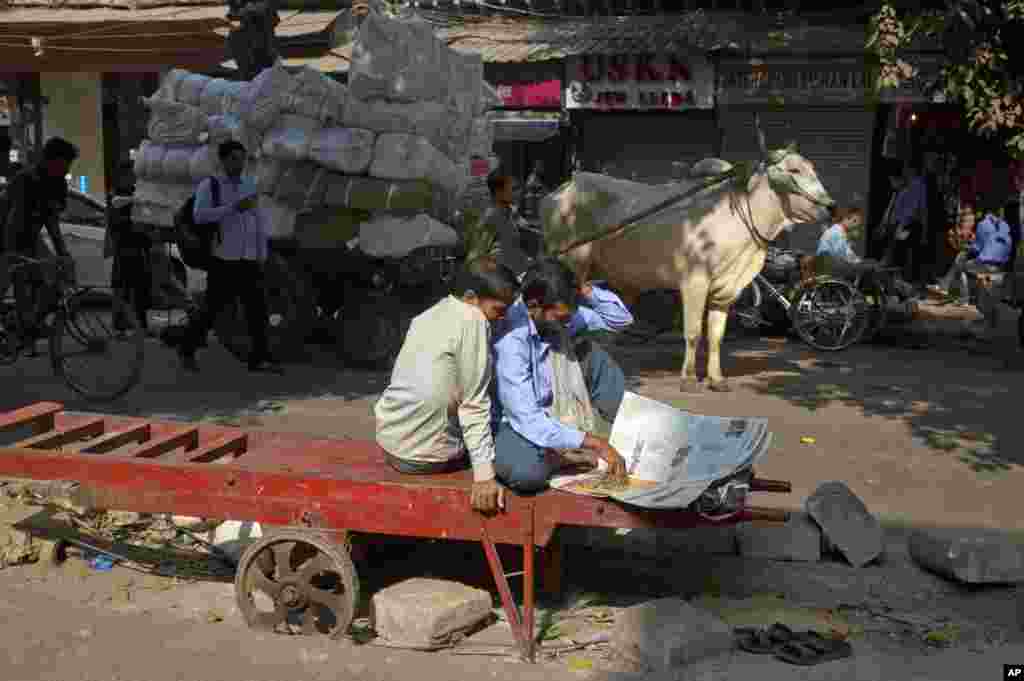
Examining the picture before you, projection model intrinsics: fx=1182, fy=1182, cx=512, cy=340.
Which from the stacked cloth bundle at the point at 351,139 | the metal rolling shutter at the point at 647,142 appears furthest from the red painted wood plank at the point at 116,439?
the metal rolling shutter at the point at 647,142

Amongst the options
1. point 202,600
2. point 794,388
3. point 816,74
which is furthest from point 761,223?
point 816,74

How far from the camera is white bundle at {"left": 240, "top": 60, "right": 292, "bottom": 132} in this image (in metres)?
9.20

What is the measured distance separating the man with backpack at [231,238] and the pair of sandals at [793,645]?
5.43m

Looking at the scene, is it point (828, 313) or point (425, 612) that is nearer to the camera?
point (425, 612)

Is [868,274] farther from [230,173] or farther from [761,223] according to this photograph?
[230,173]

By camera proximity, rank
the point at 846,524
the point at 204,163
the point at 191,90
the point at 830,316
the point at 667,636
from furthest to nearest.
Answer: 1. the point at 830,316
2. the point at 191,90
3. the point at 204,163
4. the point at 846,524
5. the point at 667,636

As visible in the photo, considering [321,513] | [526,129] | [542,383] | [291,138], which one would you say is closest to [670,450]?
[542,383]

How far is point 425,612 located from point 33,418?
2186 millimetres

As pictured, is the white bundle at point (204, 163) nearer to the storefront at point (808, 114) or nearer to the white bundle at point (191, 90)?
the white bundle at point (191, 90)

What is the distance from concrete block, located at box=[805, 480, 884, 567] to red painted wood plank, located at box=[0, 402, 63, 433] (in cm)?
362

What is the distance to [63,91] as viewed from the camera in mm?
19875

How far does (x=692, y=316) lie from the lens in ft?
30.4

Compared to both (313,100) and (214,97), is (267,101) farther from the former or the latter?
(214,97)

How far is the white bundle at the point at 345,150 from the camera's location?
8.99 m
